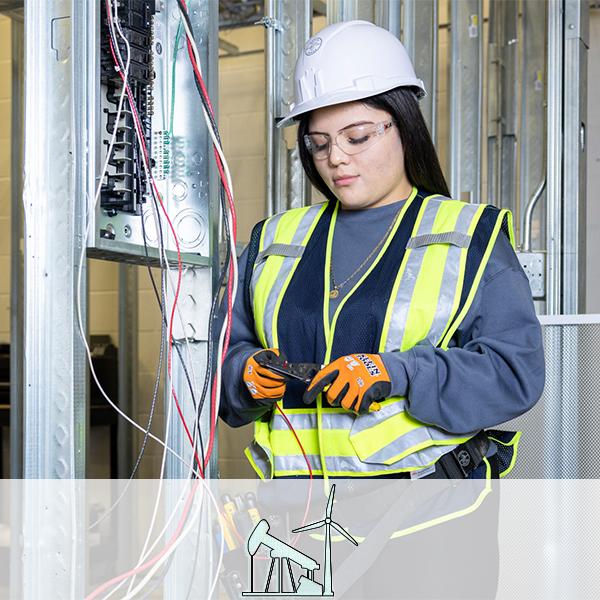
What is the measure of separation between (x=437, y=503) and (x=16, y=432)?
317 centimetres

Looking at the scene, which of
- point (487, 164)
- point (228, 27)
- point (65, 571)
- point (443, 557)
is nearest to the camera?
point (65, 571)

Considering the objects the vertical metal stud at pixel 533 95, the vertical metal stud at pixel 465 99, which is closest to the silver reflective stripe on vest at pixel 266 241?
the vertical metal stud at pixel 465 99

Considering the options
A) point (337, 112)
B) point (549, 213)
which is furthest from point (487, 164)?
point (337, 112)

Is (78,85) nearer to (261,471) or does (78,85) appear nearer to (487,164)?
(261,471)

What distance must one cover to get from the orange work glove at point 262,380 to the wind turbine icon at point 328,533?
0.19m

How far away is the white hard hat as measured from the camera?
1.75 meters

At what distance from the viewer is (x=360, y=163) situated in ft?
5.65

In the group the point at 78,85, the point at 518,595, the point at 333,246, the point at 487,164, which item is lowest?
the point at 518,595

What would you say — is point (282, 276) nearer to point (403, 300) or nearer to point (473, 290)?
point (403, 300)

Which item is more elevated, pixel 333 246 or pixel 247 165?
pixel 247 165

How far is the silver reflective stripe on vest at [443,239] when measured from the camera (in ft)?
5.42

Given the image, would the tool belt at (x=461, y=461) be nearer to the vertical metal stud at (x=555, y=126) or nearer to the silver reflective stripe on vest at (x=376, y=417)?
the silver reflective stripe on vest at (x=376, y=417)

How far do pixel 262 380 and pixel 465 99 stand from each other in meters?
2.46

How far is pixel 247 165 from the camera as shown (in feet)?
18.9
